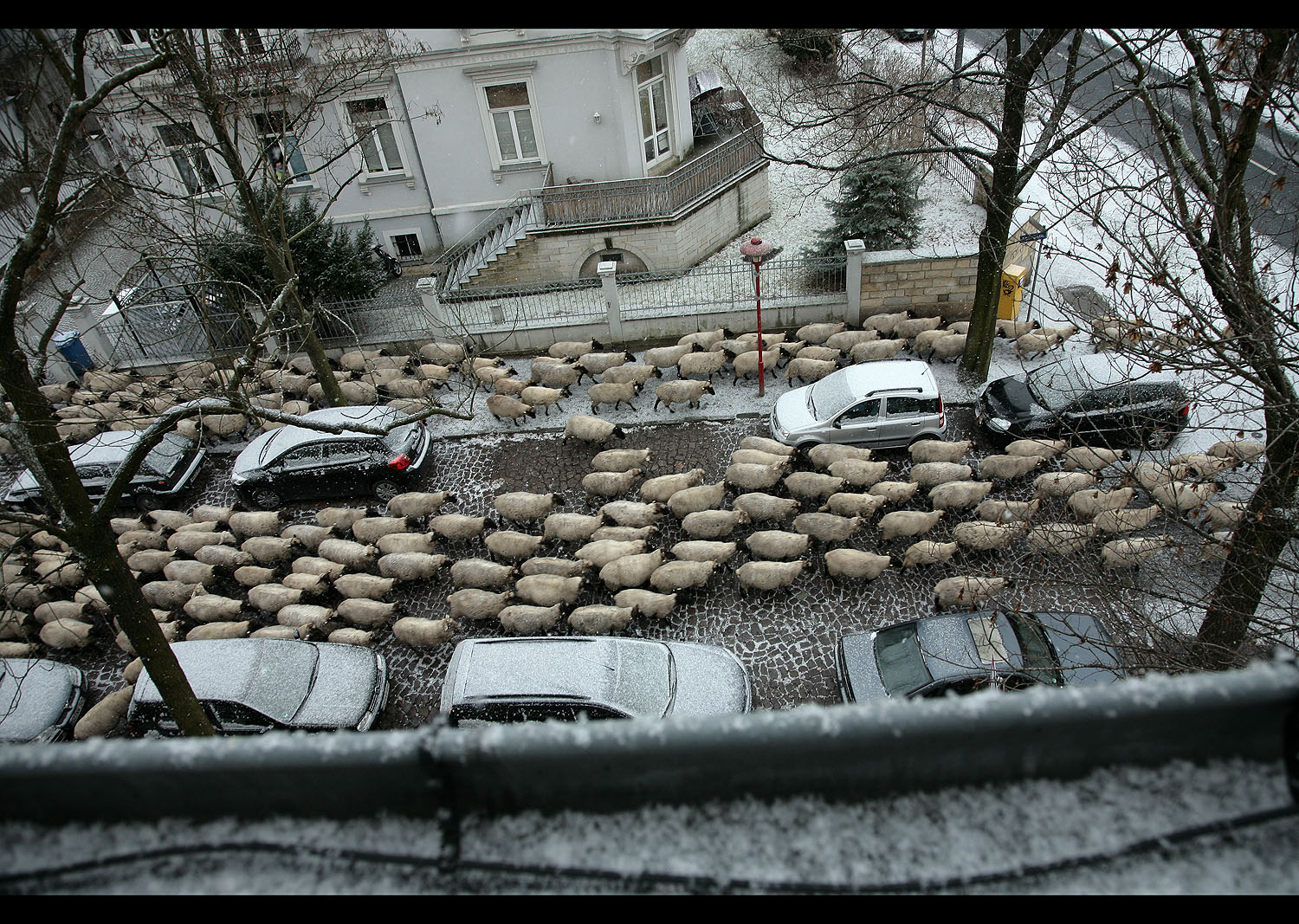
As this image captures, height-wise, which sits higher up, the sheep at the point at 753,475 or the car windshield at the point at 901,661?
the sheep at the point at 753,475

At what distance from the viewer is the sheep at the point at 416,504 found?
44.9ft

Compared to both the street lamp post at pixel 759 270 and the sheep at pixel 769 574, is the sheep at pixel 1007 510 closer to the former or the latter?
the sheep at pixel 769 574

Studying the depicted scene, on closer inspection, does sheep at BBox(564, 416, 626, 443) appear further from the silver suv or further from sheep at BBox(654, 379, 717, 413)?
the silver suv

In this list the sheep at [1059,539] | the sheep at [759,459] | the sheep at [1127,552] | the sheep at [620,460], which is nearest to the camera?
the sheep at [1127,552]

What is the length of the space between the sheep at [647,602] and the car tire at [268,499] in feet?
24.1

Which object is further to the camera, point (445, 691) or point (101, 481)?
point (101, 481)

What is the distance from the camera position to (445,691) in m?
9.45

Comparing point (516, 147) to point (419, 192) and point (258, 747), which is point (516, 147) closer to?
point (419, 192)

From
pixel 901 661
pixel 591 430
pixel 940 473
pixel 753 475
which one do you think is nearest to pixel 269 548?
pixel 591 430

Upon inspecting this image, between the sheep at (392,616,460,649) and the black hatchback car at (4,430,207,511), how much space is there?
7.08 m

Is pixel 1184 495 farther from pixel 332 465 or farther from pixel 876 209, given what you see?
pixel 332 465

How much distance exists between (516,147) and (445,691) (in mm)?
17175

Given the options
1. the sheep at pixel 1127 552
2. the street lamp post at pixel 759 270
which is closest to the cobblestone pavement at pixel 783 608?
the sheep at pixel 1127 552
